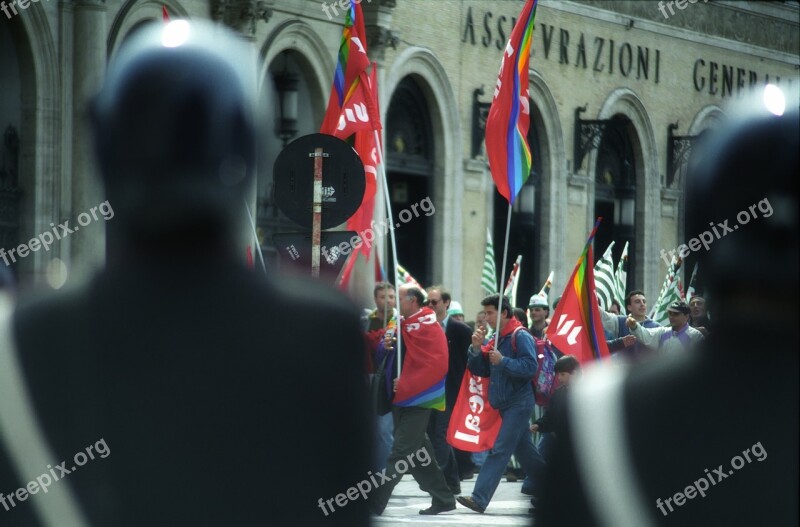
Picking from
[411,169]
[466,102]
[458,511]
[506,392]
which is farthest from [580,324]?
[466,102]

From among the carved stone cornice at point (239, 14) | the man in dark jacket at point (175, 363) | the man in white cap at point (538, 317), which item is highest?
the carved stone cornice at point (239, 14)

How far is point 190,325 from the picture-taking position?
1.93m

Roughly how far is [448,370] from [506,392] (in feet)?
6.97

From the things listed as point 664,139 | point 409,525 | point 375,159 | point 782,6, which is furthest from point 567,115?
point 409,525

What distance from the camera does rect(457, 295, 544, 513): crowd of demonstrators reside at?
13.7 m

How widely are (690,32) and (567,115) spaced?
6072 mm

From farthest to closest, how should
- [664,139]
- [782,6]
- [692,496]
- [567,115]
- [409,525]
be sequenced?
[782,6]
[664,139]
[567,115]
[409,525]
[692,496]

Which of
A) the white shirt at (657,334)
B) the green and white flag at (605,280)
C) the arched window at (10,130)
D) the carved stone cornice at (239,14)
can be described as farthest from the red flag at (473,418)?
the carved stone cornice at (239,14)

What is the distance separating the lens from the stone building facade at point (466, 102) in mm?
20594

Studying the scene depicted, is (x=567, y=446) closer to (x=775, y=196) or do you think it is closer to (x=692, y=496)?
(x=692, y=496)

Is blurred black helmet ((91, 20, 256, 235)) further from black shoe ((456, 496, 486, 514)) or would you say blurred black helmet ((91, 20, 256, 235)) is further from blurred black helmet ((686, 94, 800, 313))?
black shoe ((456, 496, 486, 514))

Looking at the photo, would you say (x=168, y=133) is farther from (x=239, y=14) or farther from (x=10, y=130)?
(x=239, y=14)

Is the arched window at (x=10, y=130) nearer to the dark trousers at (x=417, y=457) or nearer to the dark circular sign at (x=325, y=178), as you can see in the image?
the dark trousers at (x=417, y=457)

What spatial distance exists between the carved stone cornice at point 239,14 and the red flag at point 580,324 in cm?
940
